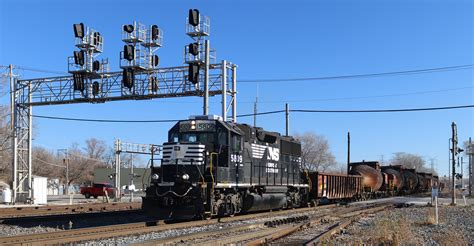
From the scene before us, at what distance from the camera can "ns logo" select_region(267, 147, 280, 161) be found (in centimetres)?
2216

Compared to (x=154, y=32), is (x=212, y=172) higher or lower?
lower

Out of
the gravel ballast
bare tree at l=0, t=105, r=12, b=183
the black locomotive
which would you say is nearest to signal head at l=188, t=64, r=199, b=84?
the black locomotive

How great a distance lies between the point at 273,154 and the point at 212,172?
234 inches

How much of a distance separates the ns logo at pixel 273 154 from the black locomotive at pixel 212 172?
6 cm

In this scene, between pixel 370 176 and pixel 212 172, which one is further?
pixel 370 176

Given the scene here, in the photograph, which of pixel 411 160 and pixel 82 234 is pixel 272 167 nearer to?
pixel 82 234

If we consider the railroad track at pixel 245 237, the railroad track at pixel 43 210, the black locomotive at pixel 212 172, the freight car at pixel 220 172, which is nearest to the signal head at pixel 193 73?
the freight car at pixel 220 172

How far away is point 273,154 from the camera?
22.7m

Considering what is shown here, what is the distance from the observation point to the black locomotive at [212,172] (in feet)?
54.9

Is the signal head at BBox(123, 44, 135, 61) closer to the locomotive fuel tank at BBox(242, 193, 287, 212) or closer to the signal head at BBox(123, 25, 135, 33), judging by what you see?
the signal head at BBox(123, 25, 135, 33)

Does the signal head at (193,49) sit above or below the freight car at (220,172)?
above

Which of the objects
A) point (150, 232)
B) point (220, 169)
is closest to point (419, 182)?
point (220, 169)

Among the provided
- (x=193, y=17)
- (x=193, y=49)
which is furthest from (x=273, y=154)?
(x=193, y=17)

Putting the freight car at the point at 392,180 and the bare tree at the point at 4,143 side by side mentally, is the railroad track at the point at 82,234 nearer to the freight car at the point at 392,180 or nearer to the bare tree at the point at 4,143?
the freight car at the point at 392,180
